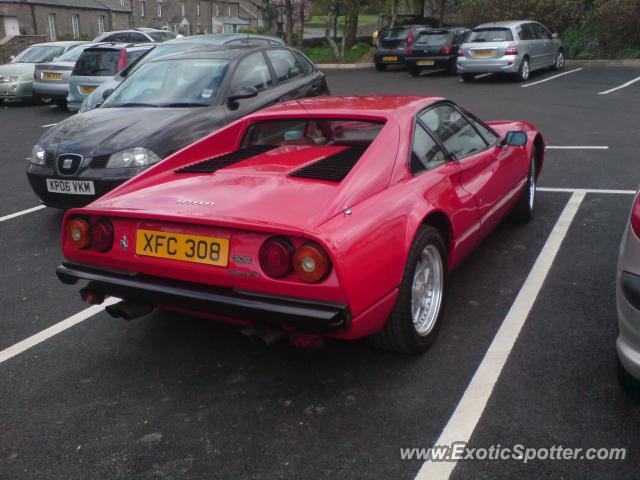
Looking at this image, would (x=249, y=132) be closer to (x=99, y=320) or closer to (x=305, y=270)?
(x=99, y=320)

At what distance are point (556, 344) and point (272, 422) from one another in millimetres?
1645

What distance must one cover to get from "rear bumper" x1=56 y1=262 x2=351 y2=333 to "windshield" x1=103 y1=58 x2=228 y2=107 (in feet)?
12.6

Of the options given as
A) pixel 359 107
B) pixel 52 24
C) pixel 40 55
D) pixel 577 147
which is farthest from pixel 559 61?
pixel 52 24

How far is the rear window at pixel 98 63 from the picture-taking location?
520 inches

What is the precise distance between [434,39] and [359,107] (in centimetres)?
1772

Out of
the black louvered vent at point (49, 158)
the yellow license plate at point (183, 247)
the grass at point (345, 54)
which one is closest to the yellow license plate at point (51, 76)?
the black louvered vent at point (49, 158)

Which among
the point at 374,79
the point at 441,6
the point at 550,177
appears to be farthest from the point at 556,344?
the point at 441,6

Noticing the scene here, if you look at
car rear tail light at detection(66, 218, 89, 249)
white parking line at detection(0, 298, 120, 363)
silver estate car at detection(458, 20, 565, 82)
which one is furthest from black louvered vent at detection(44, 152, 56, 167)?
silver estate car at detection(458, 20, 565, 82)

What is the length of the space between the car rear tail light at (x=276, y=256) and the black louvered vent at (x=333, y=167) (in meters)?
0.59

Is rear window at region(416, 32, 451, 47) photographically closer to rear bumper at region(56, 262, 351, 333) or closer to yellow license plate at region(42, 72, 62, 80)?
yellow license plate at region(42, 72, 62, 80)

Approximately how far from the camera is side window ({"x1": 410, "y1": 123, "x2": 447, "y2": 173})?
3812 millimetres

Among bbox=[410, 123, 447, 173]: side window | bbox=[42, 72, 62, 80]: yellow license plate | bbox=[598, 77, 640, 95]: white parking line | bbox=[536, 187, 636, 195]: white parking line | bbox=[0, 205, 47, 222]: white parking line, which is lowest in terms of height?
bbox=[0, 205, 47, 222]: white parking line

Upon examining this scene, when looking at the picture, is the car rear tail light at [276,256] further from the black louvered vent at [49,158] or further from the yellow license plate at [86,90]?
the yellow license plate at [86,90]

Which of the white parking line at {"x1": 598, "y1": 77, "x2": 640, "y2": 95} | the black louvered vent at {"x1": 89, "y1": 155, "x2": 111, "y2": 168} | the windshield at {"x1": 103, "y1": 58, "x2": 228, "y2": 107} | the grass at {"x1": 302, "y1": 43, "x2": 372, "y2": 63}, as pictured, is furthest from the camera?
the grass at {"x1": 302, "y1": 43, "x2": 372, "y2": 63}
